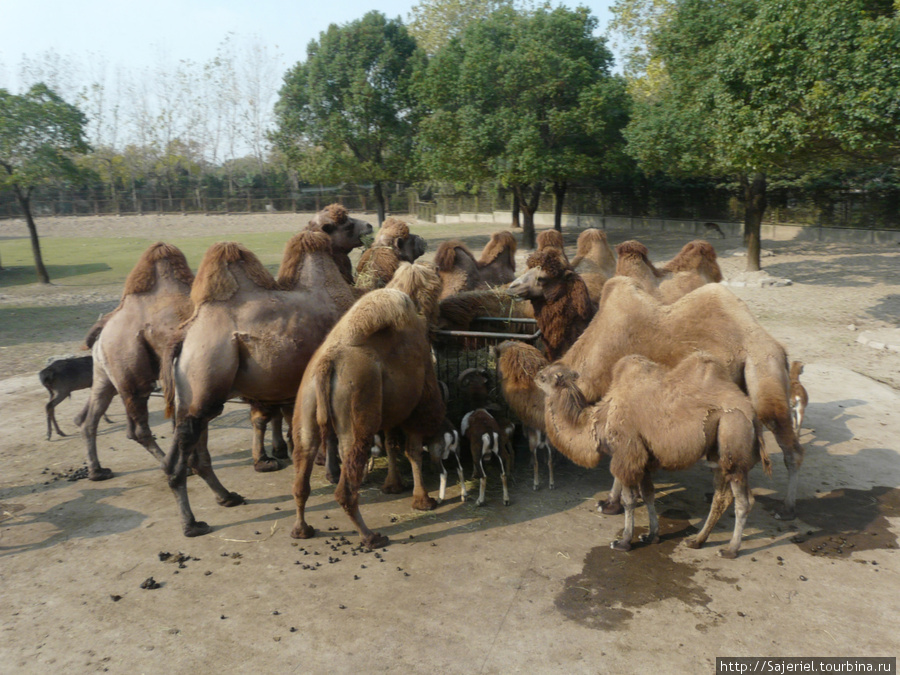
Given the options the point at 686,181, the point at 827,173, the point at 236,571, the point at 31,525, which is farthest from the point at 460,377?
the point at 686,181

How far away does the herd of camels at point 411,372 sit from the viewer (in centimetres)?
516

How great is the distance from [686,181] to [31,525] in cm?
2981

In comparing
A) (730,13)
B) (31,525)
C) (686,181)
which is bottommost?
(31,525)

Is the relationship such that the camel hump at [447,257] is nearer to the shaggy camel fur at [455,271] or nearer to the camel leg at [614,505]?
the shaggy camel fur at [455,271]

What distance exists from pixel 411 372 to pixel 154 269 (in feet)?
9.64

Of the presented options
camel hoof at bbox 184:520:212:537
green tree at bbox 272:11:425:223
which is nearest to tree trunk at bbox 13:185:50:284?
green tree at bbox 272:11:425:223

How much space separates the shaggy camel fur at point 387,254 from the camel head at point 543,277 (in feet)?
4.90

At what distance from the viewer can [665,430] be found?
5012 mm

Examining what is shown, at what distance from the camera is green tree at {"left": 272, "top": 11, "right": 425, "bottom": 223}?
1098 inches

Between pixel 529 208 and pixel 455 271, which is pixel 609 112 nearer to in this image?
pixel 529 208

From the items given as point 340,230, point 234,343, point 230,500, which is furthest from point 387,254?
point 230,500

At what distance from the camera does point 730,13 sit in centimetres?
1822

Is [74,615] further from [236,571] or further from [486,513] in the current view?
[486,513]

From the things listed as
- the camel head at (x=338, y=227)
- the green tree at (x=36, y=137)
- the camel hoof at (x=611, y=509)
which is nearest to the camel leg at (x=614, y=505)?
the camel hoof at (x=611, y=509)
